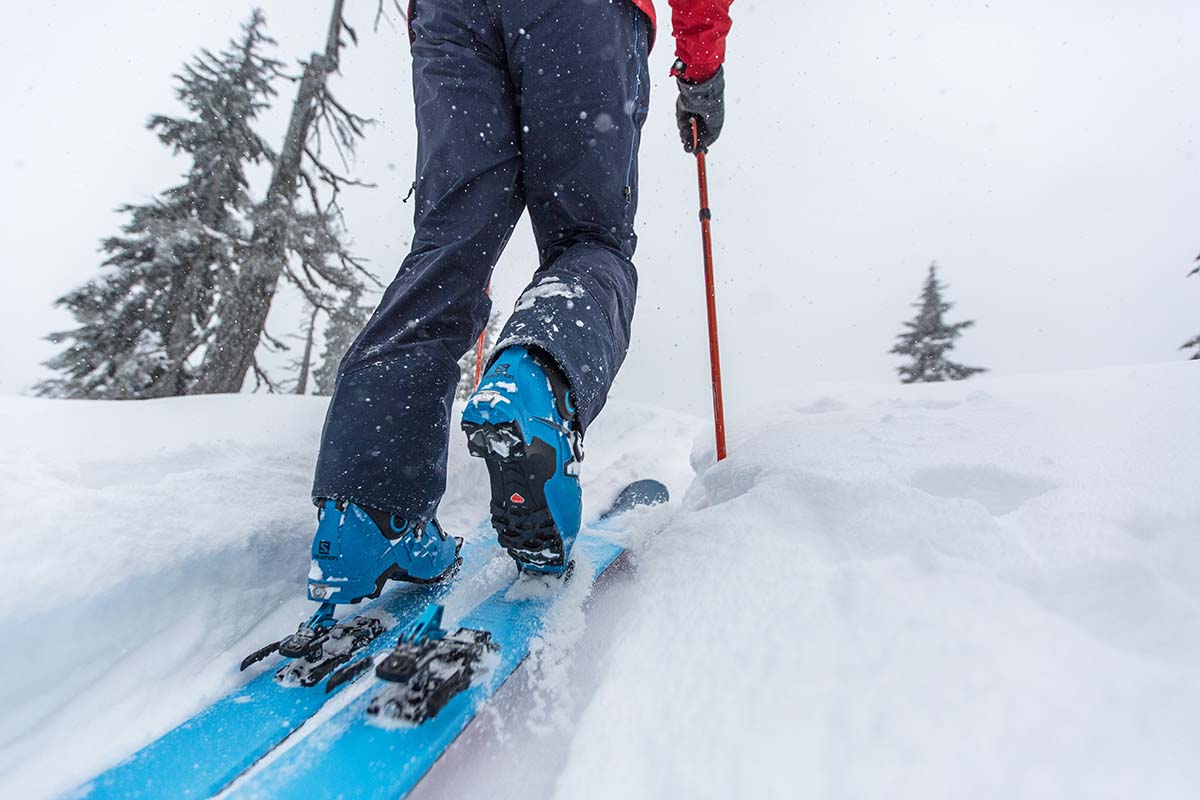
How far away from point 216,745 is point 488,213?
1.12 metres

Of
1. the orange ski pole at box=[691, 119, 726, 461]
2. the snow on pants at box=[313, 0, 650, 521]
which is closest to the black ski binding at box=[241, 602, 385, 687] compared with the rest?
the snow on pants at box=[313, 0, 650, 521]

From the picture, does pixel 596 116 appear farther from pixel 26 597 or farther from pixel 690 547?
pixel 26 597

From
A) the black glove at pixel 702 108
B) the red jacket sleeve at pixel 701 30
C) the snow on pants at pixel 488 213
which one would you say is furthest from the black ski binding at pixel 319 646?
the black glove at pixel 702 108

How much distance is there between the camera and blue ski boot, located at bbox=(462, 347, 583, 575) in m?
0.93

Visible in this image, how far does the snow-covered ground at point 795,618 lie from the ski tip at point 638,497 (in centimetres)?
58

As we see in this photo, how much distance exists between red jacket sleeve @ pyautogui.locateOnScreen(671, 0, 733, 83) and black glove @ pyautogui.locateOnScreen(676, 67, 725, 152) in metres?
0.14

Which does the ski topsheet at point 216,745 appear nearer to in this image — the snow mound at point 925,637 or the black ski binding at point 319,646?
the black ski binding at point 319,646

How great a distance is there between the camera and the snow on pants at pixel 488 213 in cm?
113

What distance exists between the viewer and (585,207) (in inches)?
52.1

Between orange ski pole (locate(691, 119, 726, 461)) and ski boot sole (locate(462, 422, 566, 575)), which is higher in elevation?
orange ski pole (locate(691, 119, 726, 461))

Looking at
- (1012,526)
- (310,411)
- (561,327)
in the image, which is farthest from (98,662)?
(310,411)

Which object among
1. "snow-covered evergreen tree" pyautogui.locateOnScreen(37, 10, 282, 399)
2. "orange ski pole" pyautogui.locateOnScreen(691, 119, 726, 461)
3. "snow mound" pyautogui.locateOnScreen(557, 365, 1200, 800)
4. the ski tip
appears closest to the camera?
"snow mound" pyautogui.locateOnScreen(557, 365, 1200, 800)

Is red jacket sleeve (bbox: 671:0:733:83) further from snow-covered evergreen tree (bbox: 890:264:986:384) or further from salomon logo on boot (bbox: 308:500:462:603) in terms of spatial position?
snow-covered evergreen tree (bbox: 890:264:986:384)

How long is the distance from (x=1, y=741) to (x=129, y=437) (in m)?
1.31
